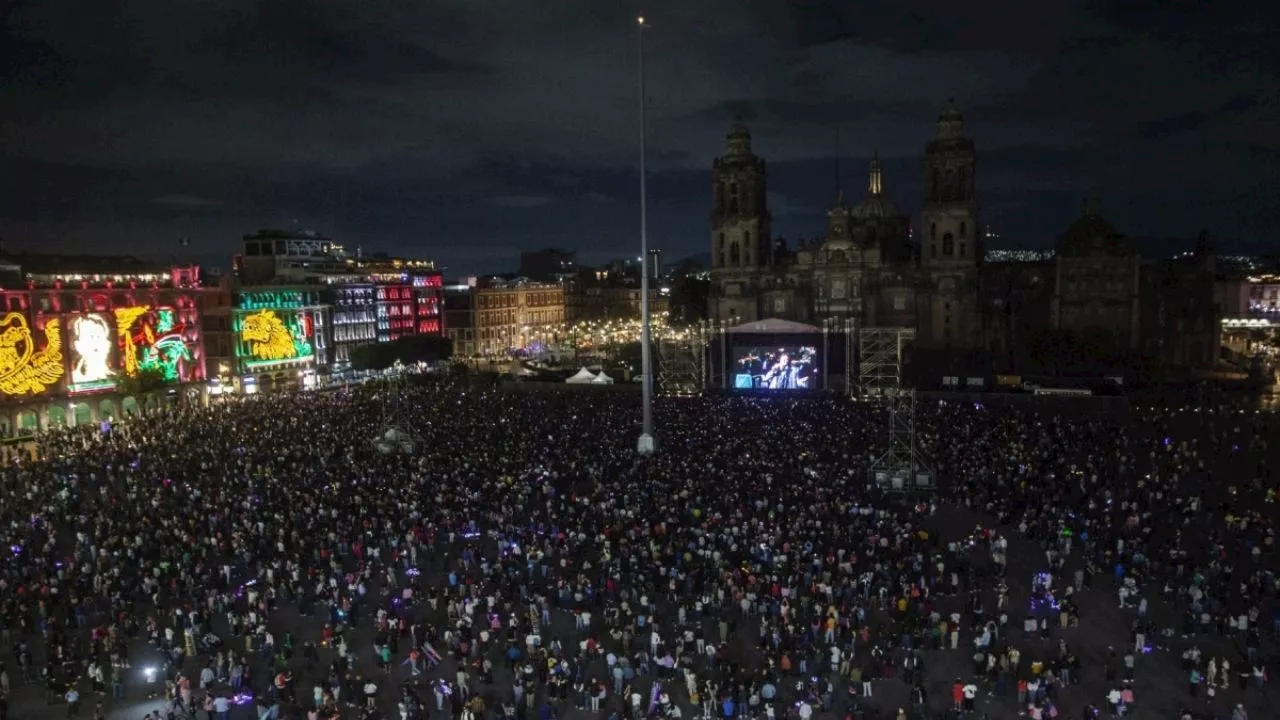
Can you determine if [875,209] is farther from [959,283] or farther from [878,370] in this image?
[878,370]

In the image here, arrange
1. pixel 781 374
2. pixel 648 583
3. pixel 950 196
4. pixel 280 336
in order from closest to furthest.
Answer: pixel 648 583, pixel 781 374, pixel 950 196, pixel 280 336

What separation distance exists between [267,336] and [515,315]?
40315 mm

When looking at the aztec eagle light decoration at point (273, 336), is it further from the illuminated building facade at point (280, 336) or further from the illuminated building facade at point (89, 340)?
the illuminated building facade at point (89, 340)

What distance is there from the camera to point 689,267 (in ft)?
568

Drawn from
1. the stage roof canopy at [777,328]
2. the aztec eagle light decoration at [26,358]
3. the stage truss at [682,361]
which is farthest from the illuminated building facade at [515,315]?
the aztec eagle light decoration at [26,358]

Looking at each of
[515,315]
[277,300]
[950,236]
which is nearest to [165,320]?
[277,300]

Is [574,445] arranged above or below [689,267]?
below

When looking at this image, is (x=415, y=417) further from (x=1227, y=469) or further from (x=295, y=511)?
(x=1227, y=469)

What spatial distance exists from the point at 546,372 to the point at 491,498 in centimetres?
3740

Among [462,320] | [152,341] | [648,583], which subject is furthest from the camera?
[462,320]

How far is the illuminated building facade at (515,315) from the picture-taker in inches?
3944

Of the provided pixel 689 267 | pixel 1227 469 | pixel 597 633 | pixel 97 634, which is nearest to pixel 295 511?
pixel 97 634

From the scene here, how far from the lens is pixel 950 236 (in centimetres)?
6556

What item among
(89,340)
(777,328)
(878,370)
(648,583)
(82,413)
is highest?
(89,340)
